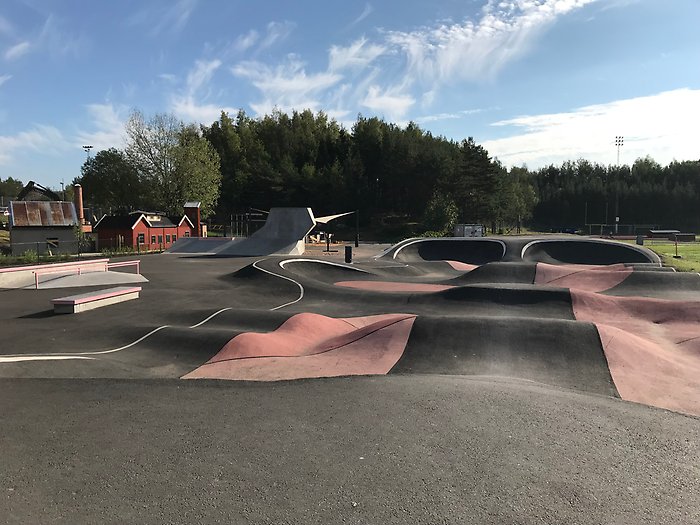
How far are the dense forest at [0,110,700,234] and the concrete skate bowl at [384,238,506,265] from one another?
84.1ft

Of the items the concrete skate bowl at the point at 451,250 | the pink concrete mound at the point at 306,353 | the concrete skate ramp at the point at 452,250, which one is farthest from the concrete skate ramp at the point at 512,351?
the concrete skate ramp at the point at 452,250

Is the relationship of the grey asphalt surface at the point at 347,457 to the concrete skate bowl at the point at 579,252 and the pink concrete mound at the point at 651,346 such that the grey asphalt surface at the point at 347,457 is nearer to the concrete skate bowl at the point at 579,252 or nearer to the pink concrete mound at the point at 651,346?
the pink concrete mound at the point at 651,346

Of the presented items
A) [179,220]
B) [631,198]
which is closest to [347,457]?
[179,220]

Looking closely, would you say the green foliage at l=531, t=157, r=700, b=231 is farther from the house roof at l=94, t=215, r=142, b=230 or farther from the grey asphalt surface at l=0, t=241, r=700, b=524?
the grey asphalt surface at l=0, t=241, r=700, b=524

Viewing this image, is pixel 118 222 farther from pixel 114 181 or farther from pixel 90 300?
pixel 90 300

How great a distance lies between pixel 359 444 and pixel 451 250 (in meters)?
27.0

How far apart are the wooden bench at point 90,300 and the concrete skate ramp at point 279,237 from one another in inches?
839

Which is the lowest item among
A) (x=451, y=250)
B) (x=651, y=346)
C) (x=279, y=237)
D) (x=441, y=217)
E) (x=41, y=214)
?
(x=651, y=346)

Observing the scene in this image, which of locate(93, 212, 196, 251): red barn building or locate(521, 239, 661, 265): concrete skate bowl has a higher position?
locate(93, 212, 196, 251): red barn building

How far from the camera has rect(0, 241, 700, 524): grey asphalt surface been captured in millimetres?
Answer: 3721

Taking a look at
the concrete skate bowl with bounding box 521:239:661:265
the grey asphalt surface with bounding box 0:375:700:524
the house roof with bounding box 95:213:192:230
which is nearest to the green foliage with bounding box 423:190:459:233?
the concrete skate bowl with bounding box 521:239:661:265

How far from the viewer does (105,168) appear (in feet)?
202

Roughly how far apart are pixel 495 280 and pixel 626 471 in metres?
15.5

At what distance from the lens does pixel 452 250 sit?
1214 inches
